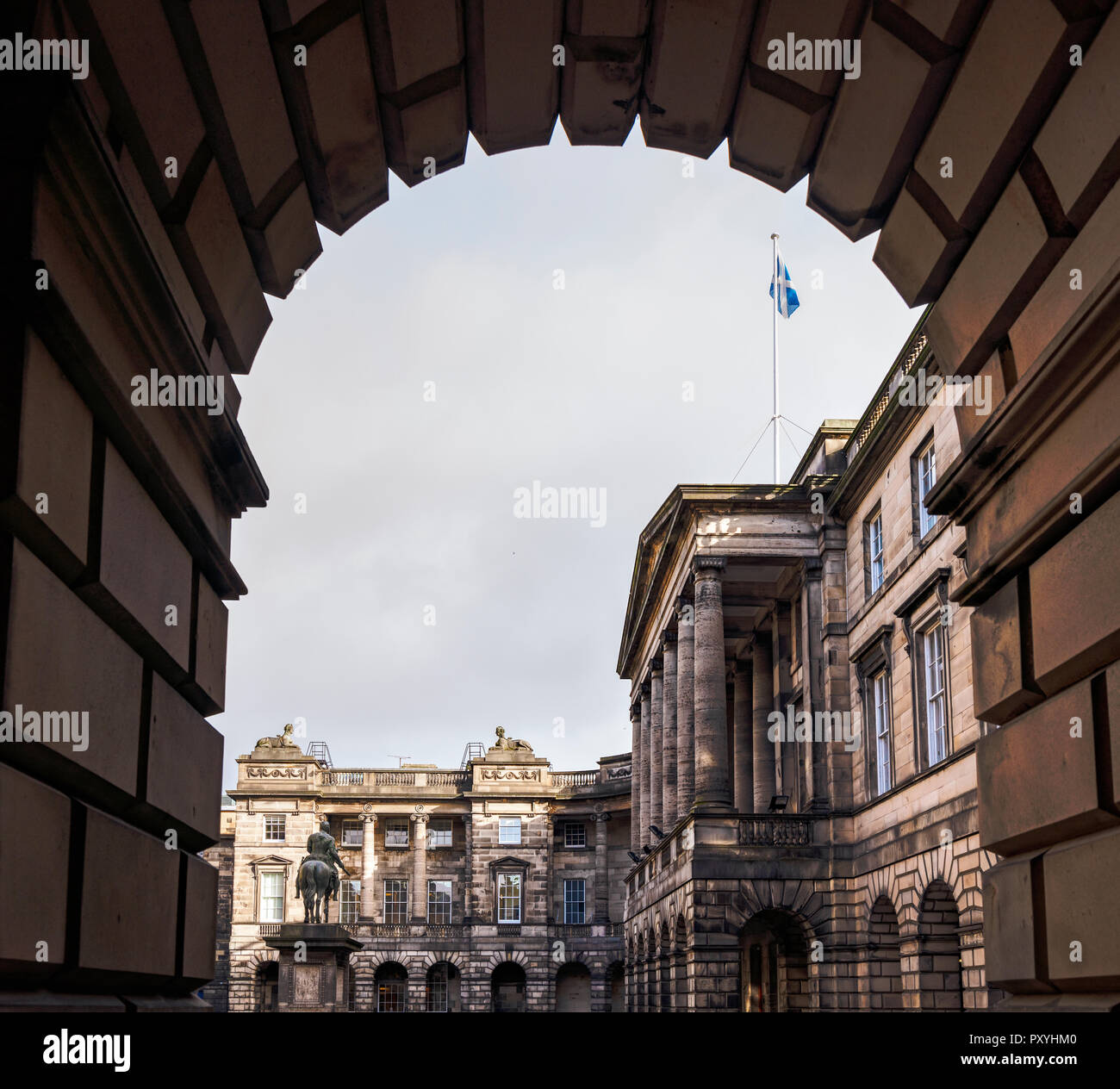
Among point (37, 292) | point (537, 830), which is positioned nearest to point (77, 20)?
point (37, 292)

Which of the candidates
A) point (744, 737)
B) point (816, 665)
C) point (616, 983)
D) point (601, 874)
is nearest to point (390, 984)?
point (616, 983)

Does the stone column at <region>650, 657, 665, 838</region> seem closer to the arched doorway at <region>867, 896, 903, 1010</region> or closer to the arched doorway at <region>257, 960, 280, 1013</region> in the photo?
the arched doorway at <region>867, 896, 903, 1010</region>

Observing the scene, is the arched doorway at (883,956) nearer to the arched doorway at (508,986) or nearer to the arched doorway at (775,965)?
the arched doorway at (775,965)

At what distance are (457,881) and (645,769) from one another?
25.6m

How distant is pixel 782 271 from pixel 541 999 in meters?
46.5

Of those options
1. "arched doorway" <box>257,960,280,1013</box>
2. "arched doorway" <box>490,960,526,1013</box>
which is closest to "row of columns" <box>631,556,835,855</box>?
"arched doorway" <box>490,960,526,1013</box>

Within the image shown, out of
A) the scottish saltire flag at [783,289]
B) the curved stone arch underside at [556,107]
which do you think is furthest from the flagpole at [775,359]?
the curved stone arch underside at [556,107]

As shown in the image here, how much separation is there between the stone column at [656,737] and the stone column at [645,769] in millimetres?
1364

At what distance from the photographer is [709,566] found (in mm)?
35500

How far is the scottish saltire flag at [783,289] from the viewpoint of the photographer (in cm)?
3712

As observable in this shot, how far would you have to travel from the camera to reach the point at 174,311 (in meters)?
5.05

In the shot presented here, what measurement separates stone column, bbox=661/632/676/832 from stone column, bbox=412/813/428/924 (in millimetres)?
33273

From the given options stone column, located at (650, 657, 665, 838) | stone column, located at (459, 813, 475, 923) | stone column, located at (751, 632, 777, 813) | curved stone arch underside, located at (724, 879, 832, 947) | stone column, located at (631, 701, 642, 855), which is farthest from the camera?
stone column, located at (459, 813, 475, 923)

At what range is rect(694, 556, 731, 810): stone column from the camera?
34375 mm
